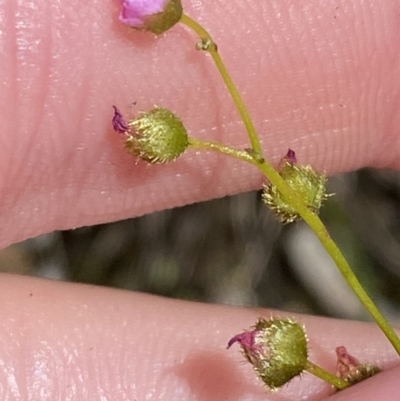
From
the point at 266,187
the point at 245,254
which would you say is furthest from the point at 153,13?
the point at 245,254

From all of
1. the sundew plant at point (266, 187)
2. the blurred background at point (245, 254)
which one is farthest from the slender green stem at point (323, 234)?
the blurred background at point (245, 254)

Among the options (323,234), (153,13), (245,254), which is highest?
(153,13)

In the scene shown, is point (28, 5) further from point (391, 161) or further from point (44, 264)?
point (44, 264)

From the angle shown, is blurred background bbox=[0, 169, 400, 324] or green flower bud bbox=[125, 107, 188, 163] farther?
blurred background bbox=[0, 169, 400, 324]

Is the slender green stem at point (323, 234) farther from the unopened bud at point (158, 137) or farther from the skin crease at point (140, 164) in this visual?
the skin crease at point (140, 164)

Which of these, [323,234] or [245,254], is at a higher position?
[323,234]

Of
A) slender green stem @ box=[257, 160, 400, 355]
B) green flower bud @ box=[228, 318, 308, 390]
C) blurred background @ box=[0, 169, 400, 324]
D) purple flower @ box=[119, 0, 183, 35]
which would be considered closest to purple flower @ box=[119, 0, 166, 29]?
purple flower @ box=[119, 0, 183, 35]

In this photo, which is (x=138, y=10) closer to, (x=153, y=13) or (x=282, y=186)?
(x=153, y=13)

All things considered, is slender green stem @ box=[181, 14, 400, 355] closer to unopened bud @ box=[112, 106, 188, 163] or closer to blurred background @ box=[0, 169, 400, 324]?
unopened bud @ box=[112, 106, 188, 163]
